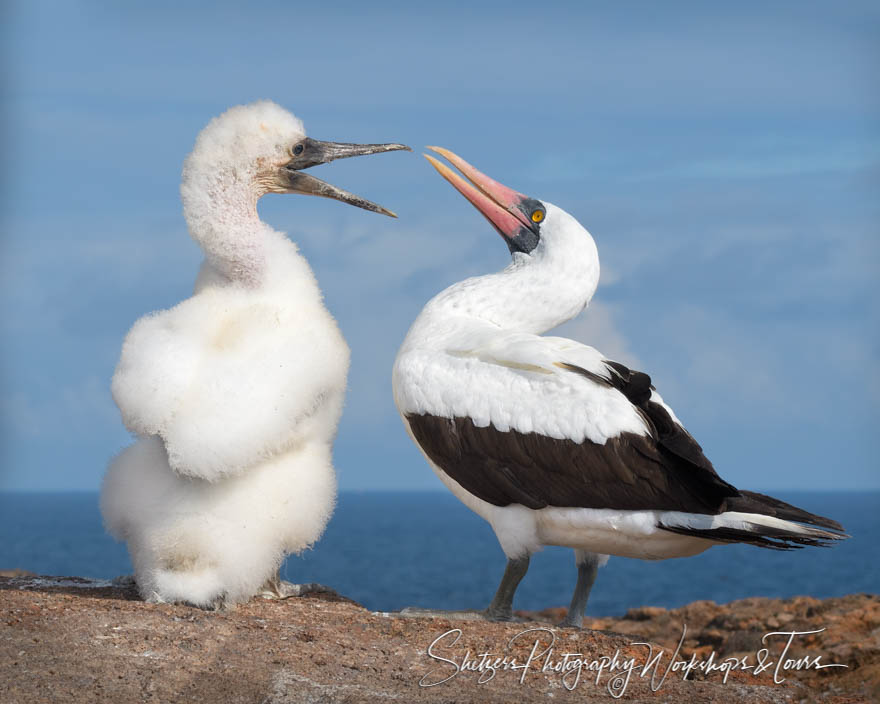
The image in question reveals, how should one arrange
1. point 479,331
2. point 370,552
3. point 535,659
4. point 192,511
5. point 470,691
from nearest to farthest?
1. point 470,691
2. point 535,659
3. point 192,511
4. point 479,331
5. point 370,552

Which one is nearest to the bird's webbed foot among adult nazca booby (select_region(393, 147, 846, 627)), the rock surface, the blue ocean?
the rock surface

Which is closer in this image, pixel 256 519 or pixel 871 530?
pixel 256 519

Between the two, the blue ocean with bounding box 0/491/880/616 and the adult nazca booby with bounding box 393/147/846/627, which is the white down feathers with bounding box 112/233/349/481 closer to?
the adult nazca booby with bounding box 393/147/846/627

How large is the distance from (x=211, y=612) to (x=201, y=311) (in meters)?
1.81

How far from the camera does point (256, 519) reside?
20.0ft

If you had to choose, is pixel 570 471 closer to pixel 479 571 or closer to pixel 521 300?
pixel 521 300

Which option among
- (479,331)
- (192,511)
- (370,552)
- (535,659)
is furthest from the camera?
(370,552)

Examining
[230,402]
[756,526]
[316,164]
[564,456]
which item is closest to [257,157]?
[316,164]

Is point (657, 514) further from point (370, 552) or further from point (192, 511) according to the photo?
point (370, 552)

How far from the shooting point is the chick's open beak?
6.96 meters

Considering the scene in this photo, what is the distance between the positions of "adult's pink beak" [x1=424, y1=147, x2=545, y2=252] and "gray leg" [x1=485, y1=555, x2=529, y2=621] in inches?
87.3

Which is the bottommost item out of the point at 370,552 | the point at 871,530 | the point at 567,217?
the point at 370,552

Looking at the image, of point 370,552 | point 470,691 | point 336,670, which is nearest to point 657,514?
point 470,691

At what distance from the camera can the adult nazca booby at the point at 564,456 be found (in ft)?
18.6
